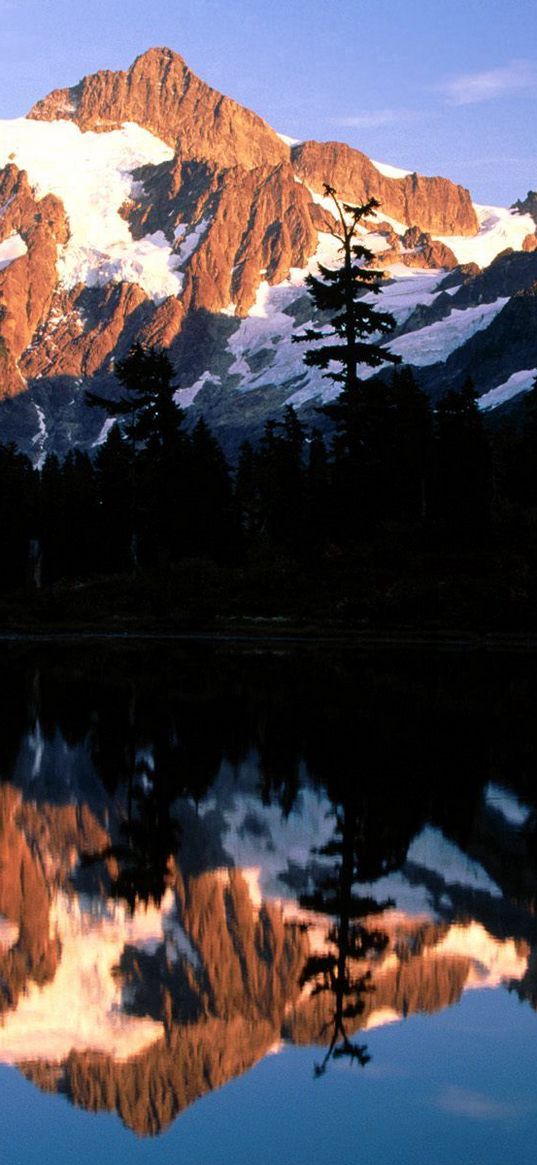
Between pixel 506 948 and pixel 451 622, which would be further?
pixel 451 622

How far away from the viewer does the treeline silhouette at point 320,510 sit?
53.8 metres

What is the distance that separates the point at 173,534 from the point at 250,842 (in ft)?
185

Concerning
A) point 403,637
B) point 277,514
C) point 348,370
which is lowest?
point 403,637

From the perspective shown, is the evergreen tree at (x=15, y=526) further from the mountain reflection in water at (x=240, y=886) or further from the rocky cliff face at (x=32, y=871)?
the rocky cliff face at (x=32, y=871)

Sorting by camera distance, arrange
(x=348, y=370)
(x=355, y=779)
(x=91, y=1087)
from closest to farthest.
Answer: (x=91, y=1087)
(x=355, y=779)
(x=348, y=370)

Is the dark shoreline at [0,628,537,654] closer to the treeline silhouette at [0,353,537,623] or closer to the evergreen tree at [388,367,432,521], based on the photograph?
the treeline silhouette at [0,353,537,623]

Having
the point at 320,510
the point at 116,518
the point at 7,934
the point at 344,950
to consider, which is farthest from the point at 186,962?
the point at 116,518

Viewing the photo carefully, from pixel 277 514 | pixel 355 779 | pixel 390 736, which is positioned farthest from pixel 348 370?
pixel 355 779

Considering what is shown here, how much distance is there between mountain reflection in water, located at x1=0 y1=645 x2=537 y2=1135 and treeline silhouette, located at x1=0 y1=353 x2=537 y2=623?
2844 centimetres

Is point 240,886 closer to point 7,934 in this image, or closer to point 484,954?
point 7,934

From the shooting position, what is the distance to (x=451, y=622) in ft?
162

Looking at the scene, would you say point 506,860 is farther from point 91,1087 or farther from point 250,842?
point 91,1087

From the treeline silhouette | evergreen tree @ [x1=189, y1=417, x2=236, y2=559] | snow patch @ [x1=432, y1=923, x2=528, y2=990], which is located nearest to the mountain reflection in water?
snow patch @ [x1=432, y1=923, x2=528, y2=990]

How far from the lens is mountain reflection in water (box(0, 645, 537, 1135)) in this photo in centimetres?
833
